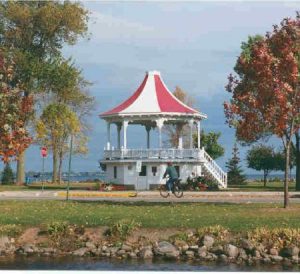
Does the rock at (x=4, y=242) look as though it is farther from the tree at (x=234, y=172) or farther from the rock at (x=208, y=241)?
the tree at (x=234, y=172)

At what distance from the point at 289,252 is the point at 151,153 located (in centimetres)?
2810

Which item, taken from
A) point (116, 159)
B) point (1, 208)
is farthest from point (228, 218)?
point (116, 159)

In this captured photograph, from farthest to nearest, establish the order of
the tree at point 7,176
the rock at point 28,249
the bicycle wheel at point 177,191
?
the tree at point 7,176 < the bicycle wheel at point 177,191 < the rock at point 28,249

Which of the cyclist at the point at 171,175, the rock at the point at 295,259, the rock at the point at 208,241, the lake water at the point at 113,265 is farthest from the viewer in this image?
the cyclist at the point at 171,175

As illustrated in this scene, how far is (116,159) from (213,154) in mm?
19631

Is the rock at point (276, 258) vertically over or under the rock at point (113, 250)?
under

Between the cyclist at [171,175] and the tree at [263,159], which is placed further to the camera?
the tree at [263,159]

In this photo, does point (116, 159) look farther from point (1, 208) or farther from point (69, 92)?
point (1, 208)

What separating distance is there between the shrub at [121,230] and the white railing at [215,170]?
1067 inches

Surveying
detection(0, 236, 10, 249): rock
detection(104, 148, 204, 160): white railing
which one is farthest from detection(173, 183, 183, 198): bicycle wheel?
detection(0, 236, 10, 249): rock

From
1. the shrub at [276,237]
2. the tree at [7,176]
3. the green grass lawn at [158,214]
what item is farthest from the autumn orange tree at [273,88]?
the tree at [7,176]

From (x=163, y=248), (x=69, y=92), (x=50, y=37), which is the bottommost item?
(x=163, y=248)

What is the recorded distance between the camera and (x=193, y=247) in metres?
20.2

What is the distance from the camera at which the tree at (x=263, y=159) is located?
69.1 m
